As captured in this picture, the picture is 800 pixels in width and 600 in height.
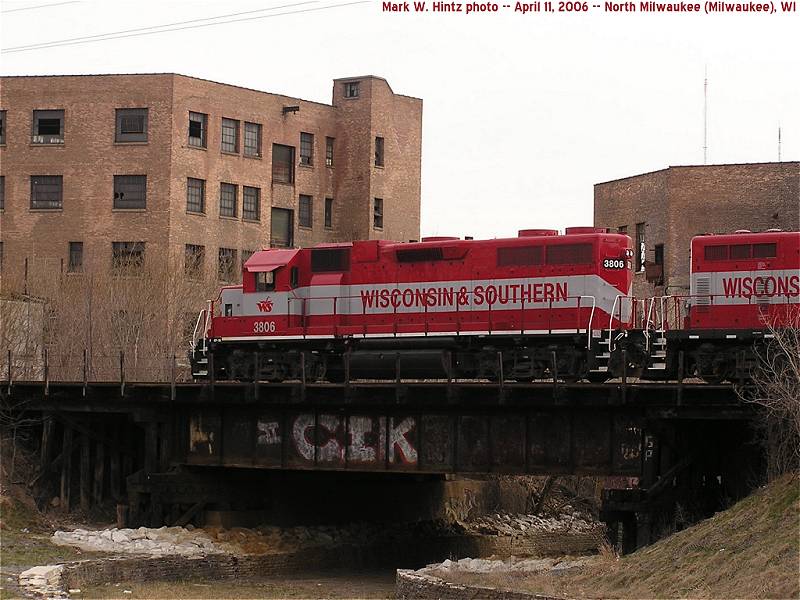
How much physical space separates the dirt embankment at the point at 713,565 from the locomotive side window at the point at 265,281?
13.5m

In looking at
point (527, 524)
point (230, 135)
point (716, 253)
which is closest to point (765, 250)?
point (716, 253)

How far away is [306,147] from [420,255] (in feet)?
130

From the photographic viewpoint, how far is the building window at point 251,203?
76500 millimetres

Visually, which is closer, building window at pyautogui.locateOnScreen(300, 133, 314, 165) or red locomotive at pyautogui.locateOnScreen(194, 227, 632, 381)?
red locomotive at pyautogui.locateOnScreen(194, 227, 632, 381)

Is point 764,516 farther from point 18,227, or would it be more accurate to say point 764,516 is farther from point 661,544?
point 18,227

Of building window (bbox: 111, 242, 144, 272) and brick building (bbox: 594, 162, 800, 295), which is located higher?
brick building (bbox: 594, 162, 800, 295)

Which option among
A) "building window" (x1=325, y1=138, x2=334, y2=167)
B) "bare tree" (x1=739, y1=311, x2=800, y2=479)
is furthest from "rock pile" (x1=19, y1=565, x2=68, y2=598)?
"building window" (x1=325, y1=138, x2=334, y2=167)

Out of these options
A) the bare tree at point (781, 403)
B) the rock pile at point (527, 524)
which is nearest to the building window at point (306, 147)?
the rock pile at point (527, 524)

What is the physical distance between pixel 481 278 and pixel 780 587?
1714cm

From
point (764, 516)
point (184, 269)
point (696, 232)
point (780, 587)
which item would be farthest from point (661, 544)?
point (184, 269)

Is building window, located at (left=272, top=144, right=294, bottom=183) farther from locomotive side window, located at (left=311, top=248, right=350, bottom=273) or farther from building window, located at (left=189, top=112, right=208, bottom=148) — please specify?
locomotive side window, located at (left=311, top=248, right=350, bottom=273)

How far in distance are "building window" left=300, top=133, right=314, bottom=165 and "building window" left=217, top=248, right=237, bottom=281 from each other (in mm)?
7671

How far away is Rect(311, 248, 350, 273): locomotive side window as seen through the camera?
4216cm

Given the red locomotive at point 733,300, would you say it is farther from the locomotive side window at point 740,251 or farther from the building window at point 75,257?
the building window at point 75,257
